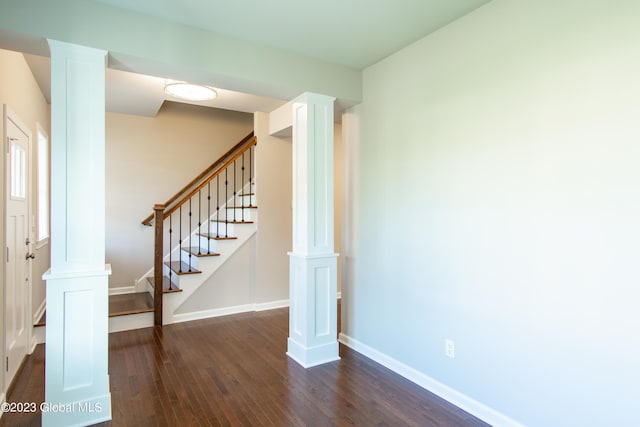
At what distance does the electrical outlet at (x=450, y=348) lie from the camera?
254 cm

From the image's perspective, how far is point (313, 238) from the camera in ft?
10.6

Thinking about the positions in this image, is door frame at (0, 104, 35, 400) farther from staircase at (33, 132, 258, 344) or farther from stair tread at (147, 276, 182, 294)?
stair tread at (147, 276, 182, 294)

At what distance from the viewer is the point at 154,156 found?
5.34 meters

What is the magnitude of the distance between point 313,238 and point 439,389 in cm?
153

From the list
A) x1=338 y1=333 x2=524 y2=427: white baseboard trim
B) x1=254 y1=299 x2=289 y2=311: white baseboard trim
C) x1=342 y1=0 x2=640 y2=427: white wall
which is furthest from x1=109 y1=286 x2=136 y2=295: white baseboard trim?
x1=342 y1=0 x2=640 y2=427: white wall

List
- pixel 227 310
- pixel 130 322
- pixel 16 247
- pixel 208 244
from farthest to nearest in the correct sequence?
pixel 208 244
pixel 227 310
pixel 130 322
pixel 16 247

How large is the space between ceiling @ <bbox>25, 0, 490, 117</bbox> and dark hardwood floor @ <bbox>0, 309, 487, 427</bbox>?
266 centimetres

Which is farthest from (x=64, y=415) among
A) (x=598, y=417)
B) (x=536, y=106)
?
(x=536, y=106)

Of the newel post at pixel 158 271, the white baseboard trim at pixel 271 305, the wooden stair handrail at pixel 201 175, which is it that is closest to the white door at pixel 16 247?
the newel post at pixel 158 271

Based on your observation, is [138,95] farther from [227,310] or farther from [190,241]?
[227,310]

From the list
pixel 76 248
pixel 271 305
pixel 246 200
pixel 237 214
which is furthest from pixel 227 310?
pixel 76 248

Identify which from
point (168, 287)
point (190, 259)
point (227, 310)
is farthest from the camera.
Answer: point (190, 259)

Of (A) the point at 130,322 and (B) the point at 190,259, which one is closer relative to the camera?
(A) the point at 130,322

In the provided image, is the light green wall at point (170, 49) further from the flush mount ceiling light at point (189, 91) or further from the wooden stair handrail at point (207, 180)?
the wooden stair handrail at point (207, 180)
